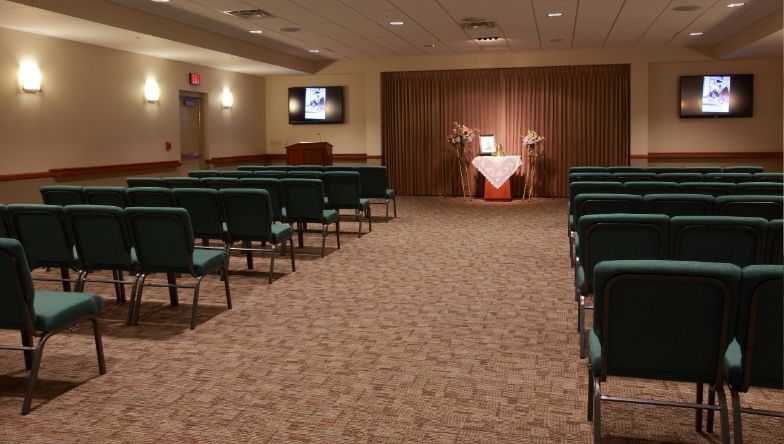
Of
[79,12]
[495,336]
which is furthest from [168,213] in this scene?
[79,12]

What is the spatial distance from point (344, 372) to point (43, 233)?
108 inches

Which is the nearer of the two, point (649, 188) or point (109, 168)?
point (649, 188)

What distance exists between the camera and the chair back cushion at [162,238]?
521 cm

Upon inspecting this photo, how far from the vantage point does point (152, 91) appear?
42.6 feet

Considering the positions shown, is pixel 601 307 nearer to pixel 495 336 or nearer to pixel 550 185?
pixel 495 336

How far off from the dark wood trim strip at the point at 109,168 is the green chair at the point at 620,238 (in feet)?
28.4

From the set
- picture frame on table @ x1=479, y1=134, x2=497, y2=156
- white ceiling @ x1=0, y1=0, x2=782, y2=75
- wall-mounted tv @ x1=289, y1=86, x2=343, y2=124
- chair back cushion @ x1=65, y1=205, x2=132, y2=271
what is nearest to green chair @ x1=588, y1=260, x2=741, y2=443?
chair back cushion @ x1=65, y1=205, x2=132, y2=271

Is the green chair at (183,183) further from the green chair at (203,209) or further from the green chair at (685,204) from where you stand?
the green chair at (685,204)

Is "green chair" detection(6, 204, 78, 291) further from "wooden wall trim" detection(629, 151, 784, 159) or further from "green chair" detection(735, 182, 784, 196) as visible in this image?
"wooden wall trim" detection(629, 151, 784, 159)

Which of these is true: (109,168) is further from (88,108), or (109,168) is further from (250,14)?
(250,14)

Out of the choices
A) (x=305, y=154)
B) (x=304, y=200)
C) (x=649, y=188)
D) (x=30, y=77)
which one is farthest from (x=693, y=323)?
(x=305, y=154)

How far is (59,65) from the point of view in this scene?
35.1ft

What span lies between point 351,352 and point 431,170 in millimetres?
12883

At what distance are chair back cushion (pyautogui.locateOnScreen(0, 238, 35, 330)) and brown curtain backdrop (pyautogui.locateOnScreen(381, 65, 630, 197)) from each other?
13.6 m
